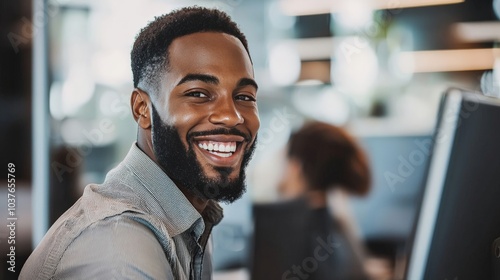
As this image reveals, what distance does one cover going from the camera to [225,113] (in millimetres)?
881

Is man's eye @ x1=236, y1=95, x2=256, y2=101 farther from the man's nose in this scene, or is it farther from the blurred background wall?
the blurred background wall

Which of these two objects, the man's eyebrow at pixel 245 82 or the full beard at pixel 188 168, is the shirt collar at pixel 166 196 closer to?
the full beard at pixel 188 168

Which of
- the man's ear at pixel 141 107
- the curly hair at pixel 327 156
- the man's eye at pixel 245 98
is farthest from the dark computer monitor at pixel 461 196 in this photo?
the curly hair at pixel 327 156

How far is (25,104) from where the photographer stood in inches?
55.6

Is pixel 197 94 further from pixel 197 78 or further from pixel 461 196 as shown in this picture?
pixel 461 196

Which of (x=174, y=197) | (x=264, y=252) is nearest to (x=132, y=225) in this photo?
(x=174, y=197)

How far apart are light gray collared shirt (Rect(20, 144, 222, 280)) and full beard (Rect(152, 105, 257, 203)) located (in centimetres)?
2

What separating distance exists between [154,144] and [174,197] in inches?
3.2

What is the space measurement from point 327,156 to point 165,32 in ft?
5.23

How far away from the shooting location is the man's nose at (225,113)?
0.88 m

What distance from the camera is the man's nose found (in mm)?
878

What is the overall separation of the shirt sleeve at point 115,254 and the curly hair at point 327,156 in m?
1.68

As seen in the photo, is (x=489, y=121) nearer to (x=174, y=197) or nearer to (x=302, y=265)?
(x=174, y=197)

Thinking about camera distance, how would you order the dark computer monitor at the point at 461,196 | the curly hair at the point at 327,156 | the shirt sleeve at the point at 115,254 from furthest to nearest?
1. the curly hair at the point at 327,156
2. the dark computer monitor at the point at 461,196
3. the shirt sleeve at the point at 115,254
